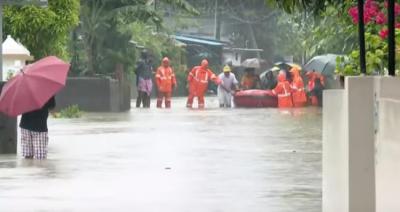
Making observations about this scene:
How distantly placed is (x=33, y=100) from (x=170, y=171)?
283 centimetres

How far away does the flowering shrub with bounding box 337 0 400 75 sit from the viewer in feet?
30.3

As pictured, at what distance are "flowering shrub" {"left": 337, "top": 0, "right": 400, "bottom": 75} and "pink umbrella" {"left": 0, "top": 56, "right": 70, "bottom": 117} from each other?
5.46m

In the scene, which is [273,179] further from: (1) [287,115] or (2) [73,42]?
(2) [73,42]

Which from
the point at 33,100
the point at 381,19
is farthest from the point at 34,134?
the point at 381,19

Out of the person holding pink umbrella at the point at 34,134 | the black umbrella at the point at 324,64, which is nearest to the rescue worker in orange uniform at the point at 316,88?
the black umbrella at the point at 324,64

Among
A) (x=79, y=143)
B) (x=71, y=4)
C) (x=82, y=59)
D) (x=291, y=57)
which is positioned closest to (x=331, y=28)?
(x=71, y=4)

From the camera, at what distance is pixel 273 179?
12.4 meters

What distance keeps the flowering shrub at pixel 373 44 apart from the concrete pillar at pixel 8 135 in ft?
20.9

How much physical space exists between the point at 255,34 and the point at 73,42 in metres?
34.0

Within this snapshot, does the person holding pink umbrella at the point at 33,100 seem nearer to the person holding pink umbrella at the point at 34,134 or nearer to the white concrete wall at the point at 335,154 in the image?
the person holding pink umbrella at the point at 34,134

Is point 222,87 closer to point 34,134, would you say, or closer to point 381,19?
point 34,134

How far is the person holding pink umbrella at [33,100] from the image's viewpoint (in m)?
15.2

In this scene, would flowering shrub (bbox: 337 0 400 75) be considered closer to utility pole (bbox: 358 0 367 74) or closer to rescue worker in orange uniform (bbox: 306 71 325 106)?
utility pole (bbox: 358 0 367 74)

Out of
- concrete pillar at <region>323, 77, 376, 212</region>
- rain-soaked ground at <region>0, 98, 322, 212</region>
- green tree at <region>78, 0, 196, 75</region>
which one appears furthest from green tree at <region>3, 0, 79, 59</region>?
concrete pillar at <region>323, 77, 376, 212</region>
